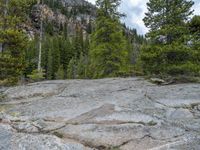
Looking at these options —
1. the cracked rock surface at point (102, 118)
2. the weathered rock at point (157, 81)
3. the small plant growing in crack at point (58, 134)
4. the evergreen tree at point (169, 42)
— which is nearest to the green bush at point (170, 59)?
the evergreen tree at point (169, 42)

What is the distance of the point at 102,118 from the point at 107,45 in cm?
2022

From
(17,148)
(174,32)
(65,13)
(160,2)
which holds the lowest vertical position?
(17,148)

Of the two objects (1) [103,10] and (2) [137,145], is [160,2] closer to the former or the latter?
(1) [103,10]

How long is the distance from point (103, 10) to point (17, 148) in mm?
24228

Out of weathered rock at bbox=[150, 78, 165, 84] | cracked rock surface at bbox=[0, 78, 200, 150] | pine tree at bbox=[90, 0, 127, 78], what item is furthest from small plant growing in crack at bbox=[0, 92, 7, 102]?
pine tree at bbox=[90, 0, 127, 78]

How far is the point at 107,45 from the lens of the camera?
2731 centimetres

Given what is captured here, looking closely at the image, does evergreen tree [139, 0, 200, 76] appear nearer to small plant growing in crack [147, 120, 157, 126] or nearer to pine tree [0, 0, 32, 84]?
pine tree [0, 0, 32, 84]

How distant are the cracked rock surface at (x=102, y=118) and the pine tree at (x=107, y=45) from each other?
16.3 meters

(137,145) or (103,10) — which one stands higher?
(103,10)

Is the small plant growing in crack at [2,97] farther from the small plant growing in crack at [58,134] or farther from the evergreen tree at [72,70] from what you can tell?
the evergreen tree at [72,70]

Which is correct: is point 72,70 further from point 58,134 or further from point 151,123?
point 58,134

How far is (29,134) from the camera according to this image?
21.5ft

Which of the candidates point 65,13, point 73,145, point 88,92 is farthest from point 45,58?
point 65,13

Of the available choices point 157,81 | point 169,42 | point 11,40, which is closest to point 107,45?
point 169,42
